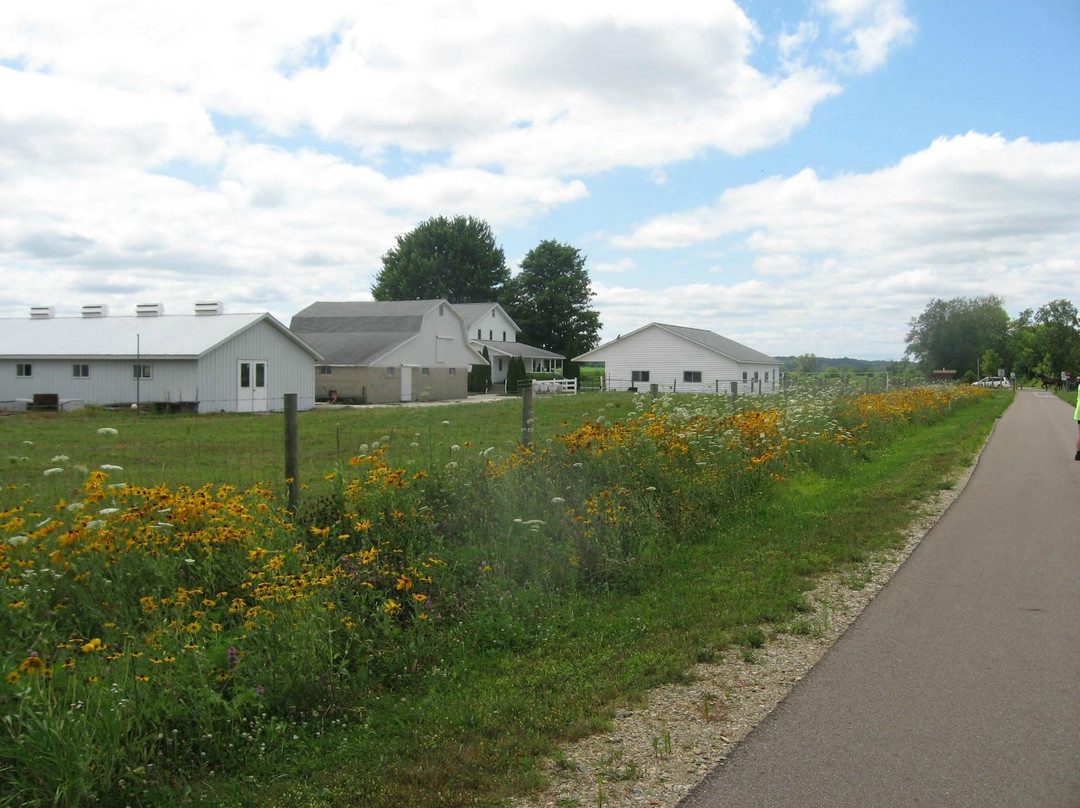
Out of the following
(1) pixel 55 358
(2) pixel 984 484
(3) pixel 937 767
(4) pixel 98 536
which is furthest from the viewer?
(1) pixel 55 358

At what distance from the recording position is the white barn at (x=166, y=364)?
110ft

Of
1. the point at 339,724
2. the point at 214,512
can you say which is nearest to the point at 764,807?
the point at 339,724

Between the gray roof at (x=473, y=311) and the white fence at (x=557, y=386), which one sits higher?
the gray roof at (x=473, y=311)

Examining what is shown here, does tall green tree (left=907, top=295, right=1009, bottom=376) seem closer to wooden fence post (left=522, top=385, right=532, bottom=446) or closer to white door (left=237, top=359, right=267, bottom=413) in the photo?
white door (left=237, top=359, right=267, bottom=413)

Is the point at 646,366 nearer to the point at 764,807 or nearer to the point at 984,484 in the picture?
the point at 984,484

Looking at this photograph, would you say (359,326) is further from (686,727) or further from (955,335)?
(955,335)

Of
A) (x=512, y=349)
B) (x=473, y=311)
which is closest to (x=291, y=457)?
(x=512, y=349)

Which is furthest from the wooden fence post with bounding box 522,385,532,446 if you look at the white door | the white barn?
the white door

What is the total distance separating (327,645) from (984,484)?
1185 centimetres

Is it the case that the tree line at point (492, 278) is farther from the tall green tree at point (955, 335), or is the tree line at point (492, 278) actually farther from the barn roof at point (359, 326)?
the tall green tree at point (955, 335)

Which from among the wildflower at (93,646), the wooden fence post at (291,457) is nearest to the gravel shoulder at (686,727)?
the wildflower at (93,646)

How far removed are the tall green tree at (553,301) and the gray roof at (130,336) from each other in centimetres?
4637

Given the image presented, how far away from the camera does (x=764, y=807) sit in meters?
3.79

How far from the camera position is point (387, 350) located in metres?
43.9
